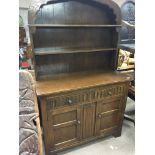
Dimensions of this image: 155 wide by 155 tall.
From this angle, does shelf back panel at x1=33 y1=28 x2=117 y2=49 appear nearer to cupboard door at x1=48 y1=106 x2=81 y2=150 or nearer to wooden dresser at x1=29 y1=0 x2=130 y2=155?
wooden dresser at x1=29 y1=0 x2=130 y2=155

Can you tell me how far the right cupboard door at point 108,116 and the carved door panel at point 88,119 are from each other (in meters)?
0.06

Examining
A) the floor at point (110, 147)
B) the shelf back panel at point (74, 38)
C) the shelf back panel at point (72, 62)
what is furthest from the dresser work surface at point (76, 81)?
the floor at point (110, 147)

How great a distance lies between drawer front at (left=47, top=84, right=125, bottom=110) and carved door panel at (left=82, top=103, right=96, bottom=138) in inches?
3.4

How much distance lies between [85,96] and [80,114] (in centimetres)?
22

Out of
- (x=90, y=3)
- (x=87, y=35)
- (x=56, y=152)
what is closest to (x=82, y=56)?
→ (x=87, y=35)

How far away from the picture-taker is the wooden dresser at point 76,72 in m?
1.63

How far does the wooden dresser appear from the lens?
1.63 meters

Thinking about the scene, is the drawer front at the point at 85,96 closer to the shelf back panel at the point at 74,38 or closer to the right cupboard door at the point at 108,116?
the right cupboard door at the point at 108,116

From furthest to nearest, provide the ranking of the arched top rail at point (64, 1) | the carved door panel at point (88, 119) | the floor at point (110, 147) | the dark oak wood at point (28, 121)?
the floor at point (110, 147)
the carved door panel at point (88, 119)
the arched top rail at point (64, 1)
the dark oak wood at point (28, 121)

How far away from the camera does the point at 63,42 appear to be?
195cm
